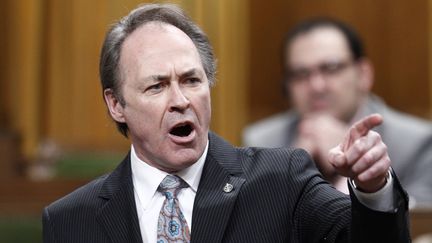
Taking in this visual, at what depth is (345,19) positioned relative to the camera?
489 cm

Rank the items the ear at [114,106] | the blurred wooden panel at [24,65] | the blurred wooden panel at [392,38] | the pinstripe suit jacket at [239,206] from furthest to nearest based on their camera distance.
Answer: the blurred wooden panel at [392,38]
the blurred wooden panel at [24,65]
the ear at [114,106]
the pinstripe suit jacket at [239,206]

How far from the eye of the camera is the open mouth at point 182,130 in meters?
1.88

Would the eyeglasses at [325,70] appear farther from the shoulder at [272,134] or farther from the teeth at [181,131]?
the teeth at [181,131]

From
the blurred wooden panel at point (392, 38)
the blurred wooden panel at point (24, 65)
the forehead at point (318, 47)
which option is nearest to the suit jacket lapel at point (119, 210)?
the forehead at point (318, 47)

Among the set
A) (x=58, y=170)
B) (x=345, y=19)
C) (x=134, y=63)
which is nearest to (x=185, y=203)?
(x=134, y=63)

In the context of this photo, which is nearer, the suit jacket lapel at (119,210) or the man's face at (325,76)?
the suit jacket lapel at (119,210)

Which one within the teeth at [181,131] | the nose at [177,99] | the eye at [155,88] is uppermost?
the eye at [155,88]

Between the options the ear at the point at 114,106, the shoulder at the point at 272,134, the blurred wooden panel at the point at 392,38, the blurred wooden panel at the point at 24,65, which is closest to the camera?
the ear at the point at 114,106

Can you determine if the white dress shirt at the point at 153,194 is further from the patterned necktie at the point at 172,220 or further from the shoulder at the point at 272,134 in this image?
the shoulder at the point at 272,134

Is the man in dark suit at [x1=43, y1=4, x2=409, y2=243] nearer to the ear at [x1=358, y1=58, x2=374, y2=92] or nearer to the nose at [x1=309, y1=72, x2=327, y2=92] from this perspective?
the nose at [x1=309, y1=72, x2=327, y2=92]

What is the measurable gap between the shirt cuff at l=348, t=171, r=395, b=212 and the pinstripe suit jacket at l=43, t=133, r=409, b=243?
0.09m

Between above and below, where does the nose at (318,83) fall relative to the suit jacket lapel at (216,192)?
below

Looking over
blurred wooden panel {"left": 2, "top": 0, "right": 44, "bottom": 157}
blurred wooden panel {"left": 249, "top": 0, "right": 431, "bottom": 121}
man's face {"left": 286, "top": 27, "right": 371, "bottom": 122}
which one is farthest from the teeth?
blurred wooden panel {"left": 249, "top": 0, "right": 431, "bottom": 121}

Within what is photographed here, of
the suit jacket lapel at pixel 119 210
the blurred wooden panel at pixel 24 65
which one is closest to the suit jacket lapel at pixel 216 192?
the suit jacket lapel at pixel 119 210
